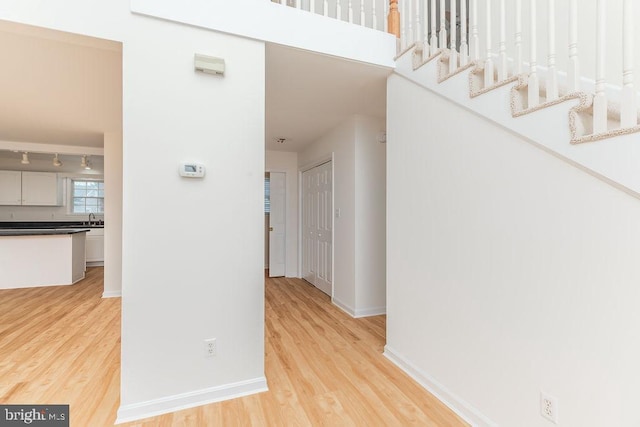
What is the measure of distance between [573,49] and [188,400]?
2698 millimetres

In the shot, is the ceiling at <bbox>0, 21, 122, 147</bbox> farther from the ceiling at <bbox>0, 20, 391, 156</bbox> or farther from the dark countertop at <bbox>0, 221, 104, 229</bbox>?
the dark countertop at <bbox>0, 221, 104, 229</bbox>

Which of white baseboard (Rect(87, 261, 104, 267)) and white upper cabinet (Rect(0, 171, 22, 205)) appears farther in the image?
white baseboard (Rect(87, 261, 104, 267))

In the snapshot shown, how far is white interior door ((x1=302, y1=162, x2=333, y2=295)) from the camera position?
4.25 meters

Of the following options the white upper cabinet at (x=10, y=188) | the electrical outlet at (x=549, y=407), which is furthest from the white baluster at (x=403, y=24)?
the white upper cabinet at (x=10, y=188)

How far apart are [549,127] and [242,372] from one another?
2170 millimetres

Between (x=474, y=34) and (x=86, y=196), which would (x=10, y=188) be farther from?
(x=474, y=34)

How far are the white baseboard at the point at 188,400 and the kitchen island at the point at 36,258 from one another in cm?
435

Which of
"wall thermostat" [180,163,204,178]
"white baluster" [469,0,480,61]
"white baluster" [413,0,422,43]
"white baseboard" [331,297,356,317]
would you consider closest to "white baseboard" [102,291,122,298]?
"white baseboard" [331,297,356,317]

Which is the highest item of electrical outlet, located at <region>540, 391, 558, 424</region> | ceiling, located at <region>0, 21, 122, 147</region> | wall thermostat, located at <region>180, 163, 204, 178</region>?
ceiling, located at <region>0, 21, 122, 147</region>

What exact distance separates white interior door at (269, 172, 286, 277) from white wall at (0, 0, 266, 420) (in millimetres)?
3384

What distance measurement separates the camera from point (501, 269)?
1578mm

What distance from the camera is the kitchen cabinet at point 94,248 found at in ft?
21.9

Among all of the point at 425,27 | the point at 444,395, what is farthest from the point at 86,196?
the point at 444,395

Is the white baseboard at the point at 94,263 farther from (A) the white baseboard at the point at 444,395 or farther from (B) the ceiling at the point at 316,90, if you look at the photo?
(A) the white baseboard at the point at 444,395
